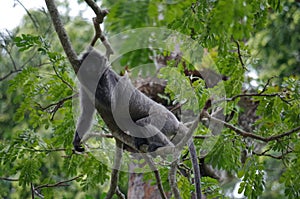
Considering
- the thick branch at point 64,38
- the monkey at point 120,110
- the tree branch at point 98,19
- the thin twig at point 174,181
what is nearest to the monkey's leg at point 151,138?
the monkey at point 120,110

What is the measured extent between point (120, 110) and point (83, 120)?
309mm

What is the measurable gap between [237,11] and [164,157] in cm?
199

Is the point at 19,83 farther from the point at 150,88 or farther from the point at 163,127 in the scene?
the point at 150,88

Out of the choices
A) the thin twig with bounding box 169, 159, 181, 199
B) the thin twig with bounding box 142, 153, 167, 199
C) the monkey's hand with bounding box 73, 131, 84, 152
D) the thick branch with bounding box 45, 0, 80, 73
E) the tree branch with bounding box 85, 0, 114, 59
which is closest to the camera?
the tree branch with bounding box 85, 0, 114, 59

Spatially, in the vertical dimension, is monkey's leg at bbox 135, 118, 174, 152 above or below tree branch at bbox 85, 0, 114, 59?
below

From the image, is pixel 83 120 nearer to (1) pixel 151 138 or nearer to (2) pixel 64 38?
(1) pixel 151 138

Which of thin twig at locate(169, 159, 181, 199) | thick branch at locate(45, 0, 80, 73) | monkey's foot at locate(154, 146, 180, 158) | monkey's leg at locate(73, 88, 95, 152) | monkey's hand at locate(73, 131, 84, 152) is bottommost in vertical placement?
thin twig at locate(169, 159, 181, 199)

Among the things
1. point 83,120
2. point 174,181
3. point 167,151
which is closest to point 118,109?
point 83,120

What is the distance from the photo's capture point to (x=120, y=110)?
11.1ft

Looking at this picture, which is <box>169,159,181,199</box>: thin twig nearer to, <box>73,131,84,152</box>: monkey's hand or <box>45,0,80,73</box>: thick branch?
<box>73,131,84,152</box>: monkey's hand

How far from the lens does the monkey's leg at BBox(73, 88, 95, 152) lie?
130 inches

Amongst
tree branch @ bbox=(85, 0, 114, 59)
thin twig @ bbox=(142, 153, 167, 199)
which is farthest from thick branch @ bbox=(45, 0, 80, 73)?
thin twig @ bbox=(142, 153, 167, 199)

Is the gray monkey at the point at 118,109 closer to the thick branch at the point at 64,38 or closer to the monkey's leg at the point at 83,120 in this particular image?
the monkey's leg at the point at 83,120

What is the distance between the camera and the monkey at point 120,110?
306 cm
